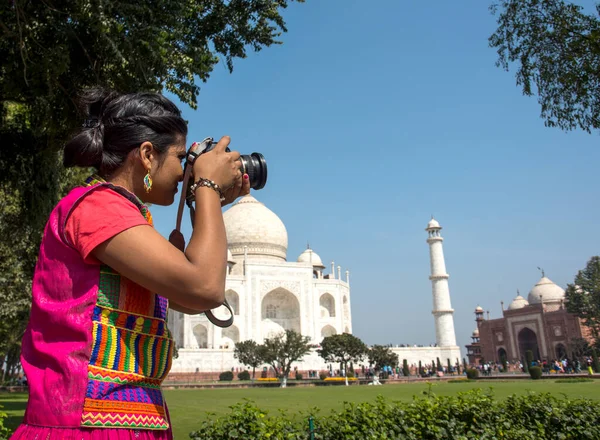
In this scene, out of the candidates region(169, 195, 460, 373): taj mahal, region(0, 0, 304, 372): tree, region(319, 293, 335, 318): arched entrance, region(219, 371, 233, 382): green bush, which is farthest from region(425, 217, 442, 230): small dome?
region(0, 0, 304, 372): tree

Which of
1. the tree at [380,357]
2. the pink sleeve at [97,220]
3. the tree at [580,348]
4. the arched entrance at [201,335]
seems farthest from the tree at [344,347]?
the pink sleeve at [97,220]

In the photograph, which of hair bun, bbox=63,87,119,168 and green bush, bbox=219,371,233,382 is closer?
hair bun, bbox=63,87,119,168

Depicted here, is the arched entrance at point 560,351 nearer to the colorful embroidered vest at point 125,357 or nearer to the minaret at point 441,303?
the minaret at point 441,303

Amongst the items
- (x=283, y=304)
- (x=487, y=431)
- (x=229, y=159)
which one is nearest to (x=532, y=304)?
(x=283, y=304)

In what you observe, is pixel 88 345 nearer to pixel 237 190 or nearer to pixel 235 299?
pixel 237 190

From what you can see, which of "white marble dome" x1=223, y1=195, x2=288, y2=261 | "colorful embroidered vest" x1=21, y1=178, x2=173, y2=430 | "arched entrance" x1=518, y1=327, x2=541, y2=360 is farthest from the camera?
"arched entrance" x1=518, y1=327, x2=541, y2=360

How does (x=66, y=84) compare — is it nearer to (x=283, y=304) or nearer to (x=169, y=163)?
(x=169, y=163)

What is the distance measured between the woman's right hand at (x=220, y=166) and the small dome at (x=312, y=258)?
3976 centimetres

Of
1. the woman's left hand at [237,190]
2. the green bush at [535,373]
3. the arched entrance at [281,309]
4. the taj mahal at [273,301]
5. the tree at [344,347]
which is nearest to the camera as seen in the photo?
the woman's left hand at [237,190]

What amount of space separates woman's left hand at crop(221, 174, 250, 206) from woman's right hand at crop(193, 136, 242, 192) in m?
0.03

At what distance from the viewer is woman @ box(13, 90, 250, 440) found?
117 cm

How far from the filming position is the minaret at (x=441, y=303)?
38.1 m

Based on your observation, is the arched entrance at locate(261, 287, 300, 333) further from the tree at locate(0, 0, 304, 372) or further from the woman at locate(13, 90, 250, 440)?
the woman at locate(13, 90, 250, 440)

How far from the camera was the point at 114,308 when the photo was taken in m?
1.25
